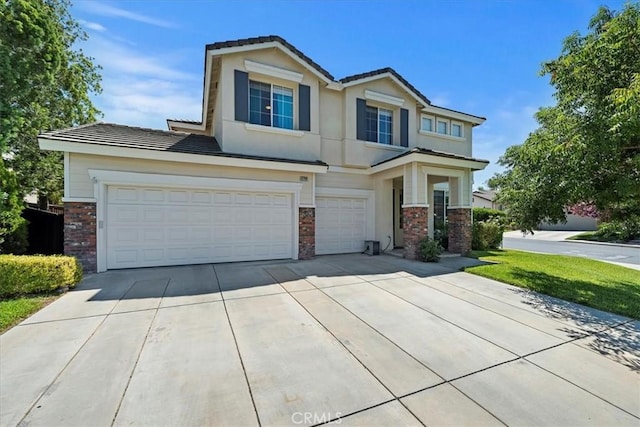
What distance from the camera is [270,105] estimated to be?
33.5ft

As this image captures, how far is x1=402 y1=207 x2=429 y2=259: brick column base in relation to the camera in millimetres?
9930

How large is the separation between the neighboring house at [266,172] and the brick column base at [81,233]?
2 centimetres

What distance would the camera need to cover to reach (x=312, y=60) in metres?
10.4

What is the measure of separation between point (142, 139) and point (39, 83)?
5481 millimetres

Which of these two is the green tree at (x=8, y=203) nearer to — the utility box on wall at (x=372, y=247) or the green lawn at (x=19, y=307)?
the green lawn at (x=19, y=307)

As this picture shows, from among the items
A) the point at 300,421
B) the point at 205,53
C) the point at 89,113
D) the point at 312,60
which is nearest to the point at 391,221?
Result: the point at 312,60

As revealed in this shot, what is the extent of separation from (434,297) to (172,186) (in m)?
7.76

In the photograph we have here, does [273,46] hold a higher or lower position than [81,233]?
higher

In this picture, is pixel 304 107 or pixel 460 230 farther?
pixel 460 230

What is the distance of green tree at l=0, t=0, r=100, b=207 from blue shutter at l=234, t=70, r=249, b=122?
5915mm

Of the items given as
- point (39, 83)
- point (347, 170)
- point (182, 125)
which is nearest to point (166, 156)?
point (347, 170)

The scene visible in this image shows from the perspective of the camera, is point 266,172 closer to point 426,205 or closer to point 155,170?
point 155,170

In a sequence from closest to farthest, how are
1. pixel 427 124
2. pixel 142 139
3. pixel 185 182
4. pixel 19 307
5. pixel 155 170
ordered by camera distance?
pixel 19 307 → pixel 155 170 → pixel 185 182 → pixel 142 139 → pixel 427 124

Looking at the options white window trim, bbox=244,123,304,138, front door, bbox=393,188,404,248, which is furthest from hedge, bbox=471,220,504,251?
white window trim, bbox=244,123,304,138
